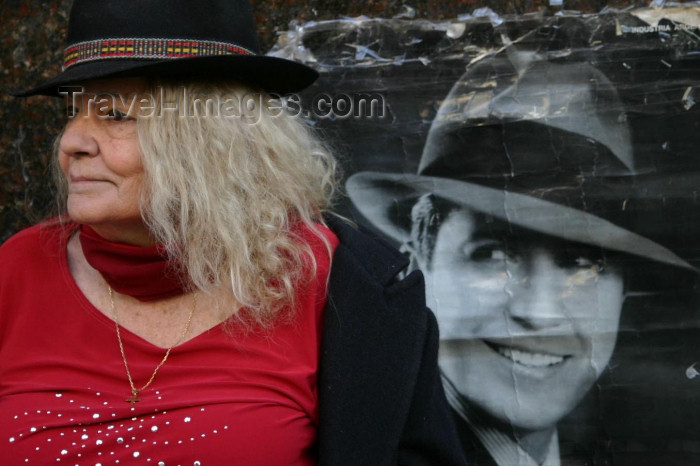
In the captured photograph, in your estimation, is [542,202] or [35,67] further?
[35,67]

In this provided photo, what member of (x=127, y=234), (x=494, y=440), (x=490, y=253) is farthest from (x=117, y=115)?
(x=494, y=440)

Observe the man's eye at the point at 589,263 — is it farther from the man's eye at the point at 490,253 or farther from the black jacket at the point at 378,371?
the black jacket at the point at 378,371

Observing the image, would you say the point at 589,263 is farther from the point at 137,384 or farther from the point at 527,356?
the point at 137,384

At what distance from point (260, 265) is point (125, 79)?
0.54m

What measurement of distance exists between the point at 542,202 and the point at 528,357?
470 millimetres

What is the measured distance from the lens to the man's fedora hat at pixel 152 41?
1.96 m

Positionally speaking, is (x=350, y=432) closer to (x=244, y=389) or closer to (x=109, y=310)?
(x=244, y=389)

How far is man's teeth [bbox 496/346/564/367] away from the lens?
8.58ft

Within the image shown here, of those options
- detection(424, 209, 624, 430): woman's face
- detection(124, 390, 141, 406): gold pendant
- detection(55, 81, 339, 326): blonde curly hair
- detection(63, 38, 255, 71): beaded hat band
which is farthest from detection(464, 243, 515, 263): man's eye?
detection(124, 390, 141, 406): gold pendant

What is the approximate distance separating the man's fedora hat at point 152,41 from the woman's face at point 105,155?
0.21ft

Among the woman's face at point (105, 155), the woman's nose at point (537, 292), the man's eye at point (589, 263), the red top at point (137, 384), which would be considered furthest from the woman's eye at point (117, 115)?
the man's eye at point (589, 263)

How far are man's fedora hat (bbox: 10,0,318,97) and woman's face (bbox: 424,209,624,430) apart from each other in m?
0.93

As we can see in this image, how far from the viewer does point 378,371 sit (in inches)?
80.7

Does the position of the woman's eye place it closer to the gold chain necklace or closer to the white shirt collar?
the gold chain necklace
